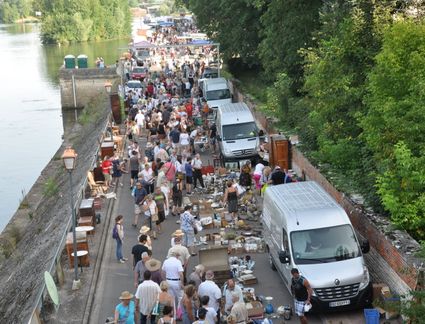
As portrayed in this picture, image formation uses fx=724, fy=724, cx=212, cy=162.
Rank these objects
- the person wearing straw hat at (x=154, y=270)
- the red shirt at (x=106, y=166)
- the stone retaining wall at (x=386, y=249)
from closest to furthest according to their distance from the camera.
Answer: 1. the stone retaining wall at (x=386, y=249)
2. the person wearing straw hat at (x=154, y=270)
3. the red shirt at (x=106, y=166)

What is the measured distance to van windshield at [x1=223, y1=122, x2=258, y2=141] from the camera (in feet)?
92.4

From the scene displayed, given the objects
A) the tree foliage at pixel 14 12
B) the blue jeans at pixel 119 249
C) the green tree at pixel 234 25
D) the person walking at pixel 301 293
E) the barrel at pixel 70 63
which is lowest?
the tree foliage at pixel 14 12

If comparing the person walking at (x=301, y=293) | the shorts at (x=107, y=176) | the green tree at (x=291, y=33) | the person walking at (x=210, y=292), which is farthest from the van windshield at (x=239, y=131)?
the person walking at (x=210, y=292)

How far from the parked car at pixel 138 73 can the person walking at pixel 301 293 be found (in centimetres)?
4343

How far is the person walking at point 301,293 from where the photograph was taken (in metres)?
13.7

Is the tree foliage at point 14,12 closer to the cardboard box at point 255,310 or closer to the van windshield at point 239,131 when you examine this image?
the van windshield at point 239,131

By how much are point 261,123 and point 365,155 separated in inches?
506

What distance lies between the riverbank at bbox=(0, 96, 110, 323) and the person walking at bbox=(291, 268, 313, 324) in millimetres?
5719

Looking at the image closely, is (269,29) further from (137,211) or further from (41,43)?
(41,43)

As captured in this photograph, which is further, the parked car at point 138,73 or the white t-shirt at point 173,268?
the parked car at point 138,73

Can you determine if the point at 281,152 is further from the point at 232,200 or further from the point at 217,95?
the point at 217,95

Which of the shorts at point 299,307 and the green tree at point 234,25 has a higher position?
the green tree at point 234,25

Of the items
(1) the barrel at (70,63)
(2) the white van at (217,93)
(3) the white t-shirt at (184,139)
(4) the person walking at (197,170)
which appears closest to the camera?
(4) the person walking at (197,170)

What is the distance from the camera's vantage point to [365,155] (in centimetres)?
2045
